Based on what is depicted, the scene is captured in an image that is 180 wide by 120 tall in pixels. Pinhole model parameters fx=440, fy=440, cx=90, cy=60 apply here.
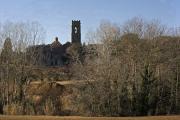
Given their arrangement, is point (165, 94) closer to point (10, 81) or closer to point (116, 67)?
point (116, 67)

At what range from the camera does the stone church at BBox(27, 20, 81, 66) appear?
→ 56.6 meters

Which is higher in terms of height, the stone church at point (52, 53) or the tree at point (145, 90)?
the stone church at point (52, 53)

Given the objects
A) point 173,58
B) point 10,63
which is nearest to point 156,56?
point 173,58

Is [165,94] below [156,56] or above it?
below

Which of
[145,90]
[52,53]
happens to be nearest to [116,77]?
[145,90]

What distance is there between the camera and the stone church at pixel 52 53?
186 feet

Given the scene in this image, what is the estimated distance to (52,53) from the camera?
→ 91188 mm

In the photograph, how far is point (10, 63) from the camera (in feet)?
172

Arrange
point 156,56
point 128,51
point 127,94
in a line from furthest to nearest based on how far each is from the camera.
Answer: point 128,51 → point 156,56 → point 127,94

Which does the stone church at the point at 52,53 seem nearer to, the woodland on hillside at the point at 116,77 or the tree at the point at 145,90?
the woodland on hillside at the point at 116,77

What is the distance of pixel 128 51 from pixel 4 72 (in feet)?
48.3

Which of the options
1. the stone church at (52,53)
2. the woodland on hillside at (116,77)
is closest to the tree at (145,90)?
the woodland on hillside at (116,77)

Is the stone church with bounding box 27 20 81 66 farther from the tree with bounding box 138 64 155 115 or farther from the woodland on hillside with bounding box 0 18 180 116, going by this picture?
the tree with bounding box 138 64 155 115

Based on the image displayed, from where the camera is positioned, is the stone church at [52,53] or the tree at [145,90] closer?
the tree at [145,90]
